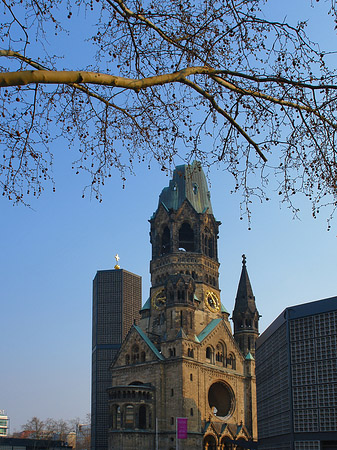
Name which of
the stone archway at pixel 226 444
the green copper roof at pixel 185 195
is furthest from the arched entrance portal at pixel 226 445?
the green copper roof at pixel 185 195

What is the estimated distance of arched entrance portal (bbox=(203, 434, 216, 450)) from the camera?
207ft

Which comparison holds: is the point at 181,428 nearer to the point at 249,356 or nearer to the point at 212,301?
the point at 249,356

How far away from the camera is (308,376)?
37781 millimetres

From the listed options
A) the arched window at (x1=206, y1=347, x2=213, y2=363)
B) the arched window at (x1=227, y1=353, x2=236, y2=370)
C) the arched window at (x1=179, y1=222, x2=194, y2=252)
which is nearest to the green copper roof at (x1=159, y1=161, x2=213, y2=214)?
the arched window at (x1=179, y1=222, x2=194, y2=252)

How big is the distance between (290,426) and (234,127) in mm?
31306

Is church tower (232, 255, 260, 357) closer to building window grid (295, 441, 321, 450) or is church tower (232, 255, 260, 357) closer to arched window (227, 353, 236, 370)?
arched window (227, 353, 236, 370)

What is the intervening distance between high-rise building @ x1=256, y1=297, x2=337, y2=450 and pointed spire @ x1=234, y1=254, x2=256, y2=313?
110ft

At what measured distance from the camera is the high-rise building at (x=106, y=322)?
106 m

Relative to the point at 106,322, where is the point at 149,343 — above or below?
below

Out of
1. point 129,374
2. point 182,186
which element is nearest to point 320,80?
point 129,374

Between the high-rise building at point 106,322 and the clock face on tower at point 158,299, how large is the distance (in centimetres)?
3716

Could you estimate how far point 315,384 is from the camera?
122 feet

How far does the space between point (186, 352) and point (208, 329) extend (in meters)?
6.46

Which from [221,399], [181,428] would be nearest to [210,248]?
[221,399]
